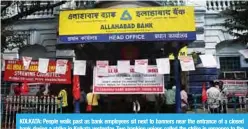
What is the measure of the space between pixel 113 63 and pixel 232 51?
24.5 ft

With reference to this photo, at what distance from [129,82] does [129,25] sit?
1907 millimetres

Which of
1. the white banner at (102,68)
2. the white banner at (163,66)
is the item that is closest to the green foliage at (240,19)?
the white banner at (163,66)

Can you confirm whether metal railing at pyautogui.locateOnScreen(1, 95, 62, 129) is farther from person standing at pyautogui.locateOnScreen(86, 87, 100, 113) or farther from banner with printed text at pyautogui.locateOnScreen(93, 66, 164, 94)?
banner with printed text at pyautogui.locateOnScreen(93, 66, 164, 94)

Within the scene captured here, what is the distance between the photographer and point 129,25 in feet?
42.5

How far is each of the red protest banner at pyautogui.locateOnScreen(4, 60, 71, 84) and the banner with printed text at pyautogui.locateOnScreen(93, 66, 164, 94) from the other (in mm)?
1126

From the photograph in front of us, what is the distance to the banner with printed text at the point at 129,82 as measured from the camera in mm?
13578

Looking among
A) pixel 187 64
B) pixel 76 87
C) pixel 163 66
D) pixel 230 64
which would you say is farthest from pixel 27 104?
pixel 230 64

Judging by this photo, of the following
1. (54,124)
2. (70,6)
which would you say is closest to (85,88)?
(70,6)

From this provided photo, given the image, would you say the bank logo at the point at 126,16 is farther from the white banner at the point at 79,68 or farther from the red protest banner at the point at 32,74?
the red protest banner at the point at 32,74

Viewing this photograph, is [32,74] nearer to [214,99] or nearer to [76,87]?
[76,87]

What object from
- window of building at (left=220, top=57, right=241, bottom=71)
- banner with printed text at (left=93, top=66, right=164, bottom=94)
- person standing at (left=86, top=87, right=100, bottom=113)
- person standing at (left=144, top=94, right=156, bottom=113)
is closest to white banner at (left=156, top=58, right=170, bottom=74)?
banner with printed text at (left=93, top=66, right=164, bottom=94)

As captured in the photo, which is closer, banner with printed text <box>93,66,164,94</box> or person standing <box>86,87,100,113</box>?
banner with printed text <box>93,66,164,94</box>

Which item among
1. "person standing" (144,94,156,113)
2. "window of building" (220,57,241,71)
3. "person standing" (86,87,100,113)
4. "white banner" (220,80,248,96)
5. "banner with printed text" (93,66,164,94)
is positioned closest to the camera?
"banner with printed text" (93,66,164,94)

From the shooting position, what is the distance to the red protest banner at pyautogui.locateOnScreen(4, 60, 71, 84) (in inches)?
536
